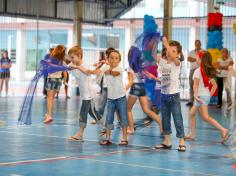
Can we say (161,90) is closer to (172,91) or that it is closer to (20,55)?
(172,91)

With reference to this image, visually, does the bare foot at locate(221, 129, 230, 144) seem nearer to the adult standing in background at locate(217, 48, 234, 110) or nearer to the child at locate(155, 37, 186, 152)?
the child at locate(155, 37, 186, 152)

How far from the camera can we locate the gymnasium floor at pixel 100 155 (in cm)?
723

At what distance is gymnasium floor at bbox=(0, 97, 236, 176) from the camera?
723 centimetres

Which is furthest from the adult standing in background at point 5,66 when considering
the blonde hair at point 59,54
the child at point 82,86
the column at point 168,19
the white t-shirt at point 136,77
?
the child at point 82,86

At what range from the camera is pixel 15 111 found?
54.1 ft

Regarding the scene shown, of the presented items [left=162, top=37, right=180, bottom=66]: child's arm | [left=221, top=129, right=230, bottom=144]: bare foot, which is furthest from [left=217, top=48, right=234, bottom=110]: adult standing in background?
→ [left=162, top=37, right=180, bottom=66]: child's arm

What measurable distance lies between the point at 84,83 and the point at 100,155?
2106mm

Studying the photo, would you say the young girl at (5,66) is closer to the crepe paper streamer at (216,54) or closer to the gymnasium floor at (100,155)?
the crepe paper streamer at (216,54)

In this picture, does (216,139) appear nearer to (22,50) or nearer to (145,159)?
(145,159)

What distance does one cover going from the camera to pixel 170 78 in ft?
30.5

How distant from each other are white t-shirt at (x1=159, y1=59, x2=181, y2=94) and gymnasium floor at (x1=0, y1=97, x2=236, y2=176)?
0.98 metres

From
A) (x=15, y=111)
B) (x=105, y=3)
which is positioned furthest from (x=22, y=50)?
(x=15, y=111)

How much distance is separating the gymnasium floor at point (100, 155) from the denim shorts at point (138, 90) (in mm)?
825

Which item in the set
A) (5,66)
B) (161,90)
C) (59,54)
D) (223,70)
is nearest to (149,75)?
(161,90)
